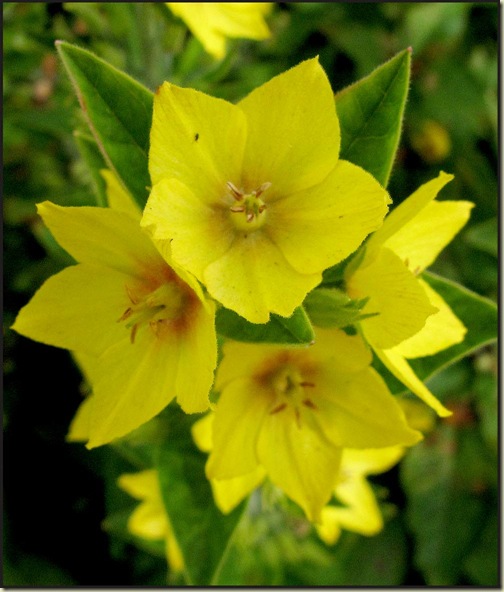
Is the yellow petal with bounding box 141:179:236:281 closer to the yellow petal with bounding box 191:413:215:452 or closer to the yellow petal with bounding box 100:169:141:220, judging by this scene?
the yellow petal with bounding box 100:169:141:220

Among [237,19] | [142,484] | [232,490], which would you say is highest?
[237,19]

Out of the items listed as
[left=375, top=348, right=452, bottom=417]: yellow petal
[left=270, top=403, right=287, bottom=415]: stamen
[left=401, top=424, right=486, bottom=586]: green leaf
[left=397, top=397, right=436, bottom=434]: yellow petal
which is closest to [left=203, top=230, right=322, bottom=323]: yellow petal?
[left=375, top=348, right=452, bottom=417]: yellow petal

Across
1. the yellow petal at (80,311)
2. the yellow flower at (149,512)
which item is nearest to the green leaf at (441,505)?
the yellow flower at (149,512)

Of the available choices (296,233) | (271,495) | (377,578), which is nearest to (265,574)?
(271,495)

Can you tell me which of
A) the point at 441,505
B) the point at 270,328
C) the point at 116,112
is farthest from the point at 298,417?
the point at 441,505

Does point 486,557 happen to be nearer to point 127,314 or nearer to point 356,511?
point 356,511
